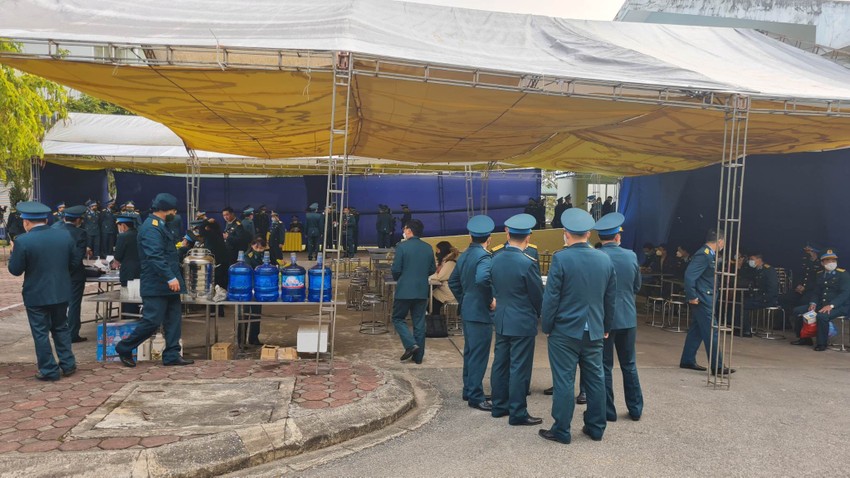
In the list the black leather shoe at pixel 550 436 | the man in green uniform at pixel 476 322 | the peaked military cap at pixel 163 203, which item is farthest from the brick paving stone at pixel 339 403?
the peaked military cap at pixel 163 203

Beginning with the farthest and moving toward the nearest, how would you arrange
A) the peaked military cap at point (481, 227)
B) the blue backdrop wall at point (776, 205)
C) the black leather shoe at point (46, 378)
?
the blue backdrop wall at point (776, 205)
the peaked military cap at point (481, 227)
the black leather shoe at point (46, 378)

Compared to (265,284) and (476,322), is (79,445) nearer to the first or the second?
(265,284)

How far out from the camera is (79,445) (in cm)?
407

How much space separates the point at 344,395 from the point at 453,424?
111 cm

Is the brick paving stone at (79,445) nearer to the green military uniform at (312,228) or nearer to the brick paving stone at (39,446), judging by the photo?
the brick paving stone at (39,446)

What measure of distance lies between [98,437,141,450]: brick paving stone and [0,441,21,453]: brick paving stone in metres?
0.55

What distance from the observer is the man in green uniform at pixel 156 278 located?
5.97m

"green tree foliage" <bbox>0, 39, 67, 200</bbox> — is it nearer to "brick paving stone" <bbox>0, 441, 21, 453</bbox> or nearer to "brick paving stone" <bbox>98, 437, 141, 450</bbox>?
"brick paving stone" <bbox>0, 441, 21, 453</bbox>


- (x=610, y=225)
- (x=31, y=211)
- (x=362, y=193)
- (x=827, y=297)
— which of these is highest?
(x=362, y=193)

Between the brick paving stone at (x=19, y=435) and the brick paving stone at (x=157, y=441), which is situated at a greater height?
the brick paving stone at (x=157, y=441)

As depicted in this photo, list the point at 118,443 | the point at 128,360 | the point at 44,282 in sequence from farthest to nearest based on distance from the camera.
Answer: the point at 128,360 < the point at 44,282 < the point at 118,443

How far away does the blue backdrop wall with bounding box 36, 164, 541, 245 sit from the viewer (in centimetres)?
2184

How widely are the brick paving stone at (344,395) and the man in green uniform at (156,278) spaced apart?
2124mm

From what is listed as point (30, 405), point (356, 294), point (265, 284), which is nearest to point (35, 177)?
point (356, 294)
